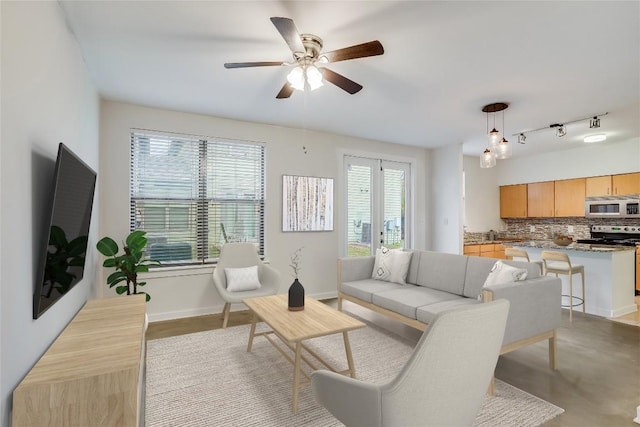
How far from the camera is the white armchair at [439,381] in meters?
1.23

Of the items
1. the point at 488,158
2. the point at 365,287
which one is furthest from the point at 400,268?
the point at 488,158

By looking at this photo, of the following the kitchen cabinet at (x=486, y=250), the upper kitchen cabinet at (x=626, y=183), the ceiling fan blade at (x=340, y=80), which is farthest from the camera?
the kitchen cabinet at (x=486, y=250)

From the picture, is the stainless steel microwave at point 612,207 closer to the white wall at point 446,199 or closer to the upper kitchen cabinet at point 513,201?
the upper kitchen cabinet at point 513,201

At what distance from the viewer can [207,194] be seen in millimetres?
4273

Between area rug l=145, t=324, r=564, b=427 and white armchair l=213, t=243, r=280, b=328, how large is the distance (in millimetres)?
417

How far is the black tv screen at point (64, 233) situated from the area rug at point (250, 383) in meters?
1.03

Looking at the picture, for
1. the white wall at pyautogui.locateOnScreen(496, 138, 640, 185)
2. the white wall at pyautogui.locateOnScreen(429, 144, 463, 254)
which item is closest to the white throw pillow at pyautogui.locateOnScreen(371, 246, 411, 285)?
the white wall at pyautogui.locateOnScreen(429, 144, 463, 254)

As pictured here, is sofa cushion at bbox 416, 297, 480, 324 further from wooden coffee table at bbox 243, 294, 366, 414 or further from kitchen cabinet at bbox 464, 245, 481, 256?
kitchen cabinet at bbox 464, 245, 481, 256

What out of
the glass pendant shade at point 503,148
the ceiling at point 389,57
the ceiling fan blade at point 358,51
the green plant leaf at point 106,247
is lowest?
the green plant leaf at point 106,247

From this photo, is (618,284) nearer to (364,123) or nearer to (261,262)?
(364,123)

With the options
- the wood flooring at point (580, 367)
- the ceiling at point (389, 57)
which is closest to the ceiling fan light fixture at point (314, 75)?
the ceiling at point (389, 57)

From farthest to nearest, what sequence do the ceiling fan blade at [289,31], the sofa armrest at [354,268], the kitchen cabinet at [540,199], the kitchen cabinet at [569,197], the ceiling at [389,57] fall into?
the kitchen cabinet at [540,199] < the kitchen cabinet at [569,197] < the sofa armrest at [354,268] < the ceiling at [389,57] < the ceiling fan blade at [289,31]

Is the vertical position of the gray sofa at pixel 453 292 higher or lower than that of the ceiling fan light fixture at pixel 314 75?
lower

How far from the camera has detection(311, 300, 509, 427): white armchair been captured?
1229mm
